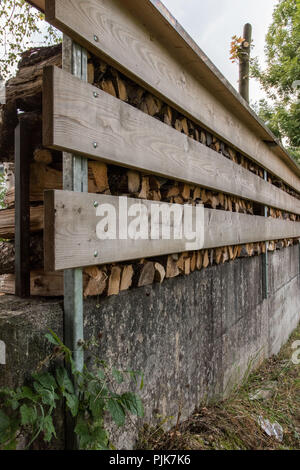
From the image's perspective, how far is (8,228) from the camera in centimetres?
152

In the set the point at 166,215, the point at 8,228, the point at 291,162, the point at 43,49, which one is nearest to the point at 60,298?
the point at 8,228

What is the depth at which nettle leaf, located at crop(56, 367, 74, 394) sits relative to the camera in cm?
111

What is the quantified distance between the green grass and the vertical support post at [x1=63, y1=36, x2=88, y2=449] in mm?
689

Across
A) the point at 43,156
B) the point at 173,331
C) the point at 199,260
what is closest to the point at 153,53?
the point at 43,156

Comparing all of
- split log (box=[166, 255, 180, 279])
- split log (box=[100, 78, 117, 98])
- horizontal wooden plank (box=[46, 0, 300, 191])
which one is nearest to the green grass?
split log (box=[166, 255, 180, 279])

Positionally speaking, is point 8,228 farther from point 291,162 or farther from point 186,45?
point 291,162

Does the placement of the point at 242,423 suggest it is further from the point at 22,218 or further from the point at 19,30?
the point at 19,30

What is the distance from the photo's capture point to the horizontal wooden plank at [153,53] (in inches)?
46.9

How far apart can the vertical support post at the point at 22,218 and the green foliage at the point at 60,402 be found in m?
0.32

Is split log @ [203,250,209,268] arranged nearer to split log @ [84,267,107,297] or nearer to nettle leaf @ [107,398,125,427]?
split log @ [84,267,107,297]

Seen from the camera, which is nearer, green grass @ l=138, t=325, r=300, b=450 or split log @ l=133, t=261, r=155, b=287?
split log @ l=133, t=261, r=155, b=287

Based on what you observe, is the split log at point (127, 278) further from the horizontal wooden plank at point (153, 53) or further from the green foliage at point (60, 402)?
the horizontal wooden plank at point (153, 53)

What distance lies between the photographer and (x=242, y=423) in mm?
2189

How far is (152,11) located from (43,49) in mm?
502
